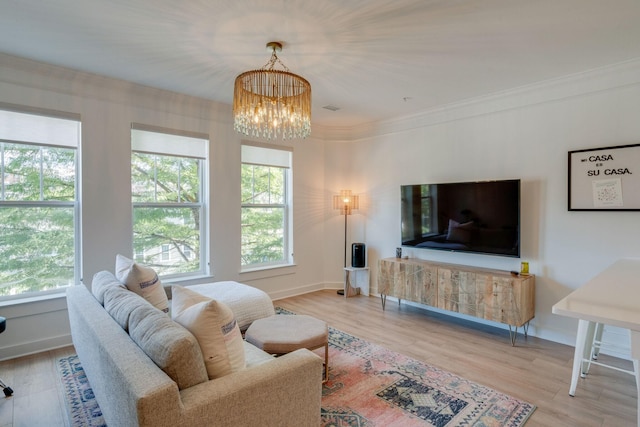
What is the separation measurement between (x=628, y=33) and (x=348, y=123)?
3.27m

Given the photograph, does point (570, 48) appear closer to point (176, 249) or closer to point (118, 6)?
point (118, 6)

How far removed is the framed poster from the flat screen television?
0.52m

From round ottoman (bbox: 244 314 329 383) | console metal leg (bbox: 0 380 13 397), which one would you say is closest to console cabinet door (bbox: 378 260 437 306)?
round ottoman (bbox: 244 314 329 383)

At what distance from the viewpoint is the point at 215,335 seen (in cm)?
151

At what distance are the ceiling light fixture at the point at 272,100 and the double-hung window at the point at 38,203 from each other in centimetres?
192

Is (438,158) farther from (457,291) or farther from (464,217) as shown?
(457,291)

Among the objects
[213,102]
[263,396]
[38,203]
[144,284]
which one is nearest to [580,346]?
[263,396]

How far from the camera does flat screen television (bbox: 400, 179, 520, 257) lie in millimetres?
3564

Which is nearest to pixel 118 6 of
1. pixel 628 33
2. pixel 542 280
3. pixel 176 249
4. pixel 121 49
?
pixel 121 49

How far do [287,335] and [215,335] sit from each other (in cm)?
102

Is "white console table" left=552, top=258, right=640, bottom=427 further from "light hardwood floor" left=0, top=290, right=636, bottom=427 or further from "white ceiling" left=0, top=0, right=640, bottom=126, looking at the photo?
"white ceiling" left=0, top=0, right=640, bottom=126

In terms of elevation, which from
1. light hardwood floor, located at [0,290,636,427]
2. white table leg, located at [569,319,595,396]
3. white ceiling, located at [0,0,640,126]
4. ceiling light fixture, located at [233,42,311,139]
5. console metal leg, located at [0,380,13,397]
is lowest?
light hardwood floor, located at [0,290,636,427]

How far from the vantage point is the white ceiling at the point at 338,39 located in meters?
2.22

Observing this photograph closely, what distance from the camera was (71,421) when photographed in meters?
2.12
